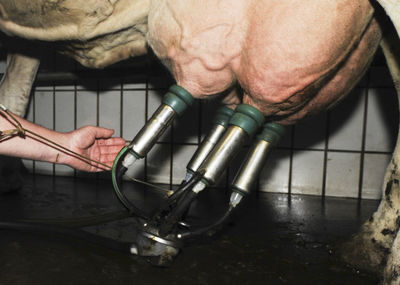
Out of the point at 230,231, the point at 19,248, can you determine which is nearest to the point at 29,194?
the point at 19,248

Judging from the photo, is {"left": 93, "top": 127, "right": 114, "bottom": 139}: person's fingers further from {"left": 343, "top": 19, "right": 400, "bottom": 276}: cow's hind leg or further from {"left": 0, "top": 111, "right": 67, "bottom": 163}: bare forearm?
{"left": 343, "top": 19, "right": 400, "bottom": 276}: cow's hind leg

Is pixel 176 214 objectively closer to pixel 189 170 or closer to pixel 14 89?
pixel 189 170

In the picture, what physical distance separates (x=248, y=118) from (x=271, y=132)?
13cm

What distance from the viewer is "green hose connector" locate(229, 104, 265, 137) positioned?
65 centimetres

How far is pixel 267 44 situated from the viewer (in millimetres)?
558

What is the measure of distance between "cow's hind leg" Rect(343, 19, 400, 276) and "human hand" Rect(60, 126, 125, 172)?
70 centimetres

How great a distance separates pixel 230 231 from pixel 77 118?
1.36 meters

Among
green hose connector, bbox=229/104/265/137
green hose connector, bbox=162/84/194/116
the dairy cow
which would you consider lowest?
green hose connector, bbox=229/104/265/137

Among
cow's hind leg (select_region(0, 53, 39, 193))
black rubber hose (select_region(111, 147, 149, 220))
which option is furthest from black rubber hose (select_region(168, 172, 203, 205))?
cow's hind leg (select_region(0, 53, 39, 193))

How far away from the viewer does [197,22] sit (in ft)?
2.00

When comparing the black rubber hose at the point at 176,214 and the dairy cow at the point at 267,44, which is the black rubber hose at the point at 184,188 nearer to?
the black rubber hose at the point at 176,214

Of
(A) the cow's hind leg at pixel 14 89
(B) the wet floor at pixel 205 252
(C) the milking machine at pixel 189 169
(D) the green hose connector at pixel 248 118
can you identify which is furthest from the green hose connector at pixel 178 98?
(A) the cow's hind leg at pixel 14 89

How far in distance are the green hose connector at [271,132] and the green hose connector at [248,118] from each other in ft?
0.32

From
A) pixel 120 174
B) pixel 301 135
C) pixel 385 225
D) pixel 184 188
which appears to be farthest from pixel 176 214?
pixel 301 135
